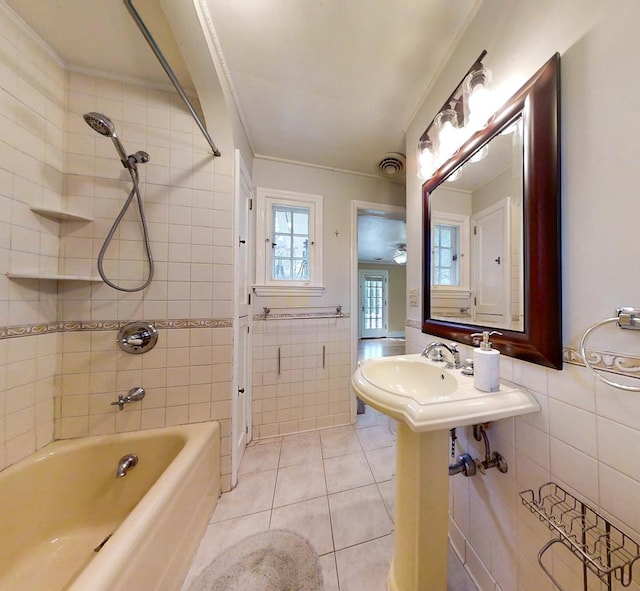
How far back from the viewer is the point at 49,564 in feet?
3.21

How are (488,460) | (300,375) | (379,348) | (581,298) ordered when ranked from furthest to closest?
(379,348), (300,375), (488,460), (581,298)

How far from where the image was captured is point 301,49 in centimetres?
112

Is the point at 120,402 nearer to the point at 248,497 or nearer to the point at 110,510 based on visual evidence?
the point at 110,510

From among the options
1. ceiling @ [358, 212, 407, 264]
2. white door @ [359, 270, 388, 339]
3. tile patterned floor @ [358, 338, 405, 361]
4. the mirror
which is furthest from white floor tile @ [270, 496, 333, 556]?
white door @ [359, 270, 388, 339]

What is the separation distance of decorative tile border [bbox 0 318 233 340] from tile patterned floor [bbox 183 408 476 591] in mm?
1035

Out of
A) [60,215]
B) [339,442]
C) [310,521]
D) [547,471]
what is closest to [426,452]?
[547,471]

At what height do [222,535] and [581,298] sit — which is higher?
[581,298]

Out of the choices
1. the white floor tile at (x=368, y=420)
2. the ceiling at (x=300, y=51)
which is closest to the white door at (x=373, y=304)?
the white floor tile at (x=368, y=420)

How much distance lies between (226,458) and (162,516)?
0.61 metres

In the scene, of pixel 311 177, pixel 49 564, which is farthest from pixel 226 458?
pixel 311 177

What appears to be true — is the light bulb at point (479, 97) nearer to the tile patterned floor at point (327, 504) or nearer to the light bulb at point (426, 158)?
the light bulb at point (426, 158)

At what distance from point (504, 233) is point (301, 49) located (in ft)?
4.20

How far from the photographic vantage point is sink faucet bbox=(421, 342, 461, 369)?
3.15 ft

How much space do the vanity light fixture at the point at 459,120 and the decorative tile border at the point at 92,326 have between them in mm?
1474
